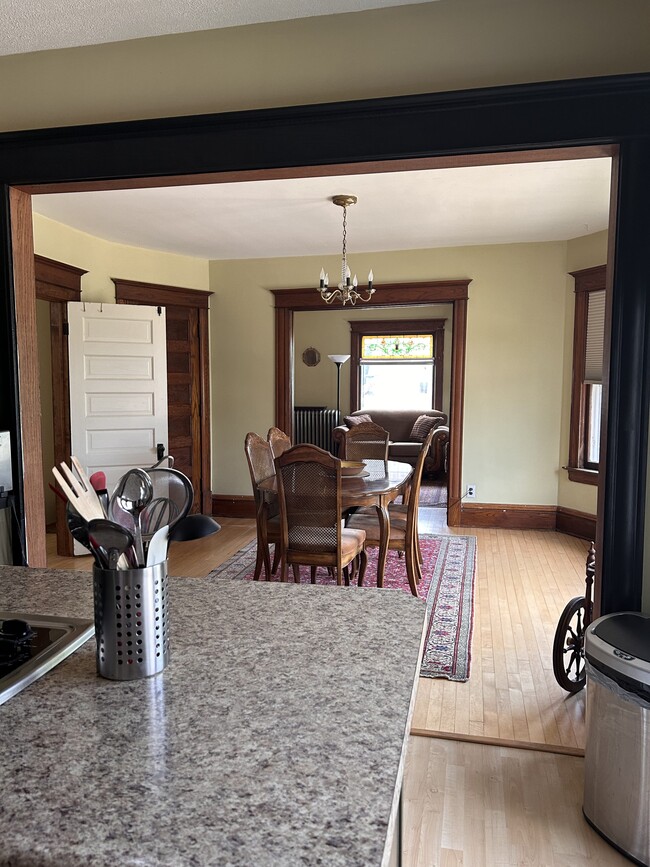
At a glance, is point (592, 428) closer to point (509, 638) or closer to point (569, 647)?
point (509, 638)

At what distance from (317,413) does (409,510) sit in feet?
19.7

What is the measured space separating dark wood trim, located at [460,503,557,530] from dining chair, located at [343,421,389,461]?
127 cm

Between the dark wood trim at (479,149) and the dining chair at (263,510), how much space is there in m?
2.04

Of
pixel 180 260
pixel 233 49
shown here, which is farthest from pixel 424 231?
pixel 233 49

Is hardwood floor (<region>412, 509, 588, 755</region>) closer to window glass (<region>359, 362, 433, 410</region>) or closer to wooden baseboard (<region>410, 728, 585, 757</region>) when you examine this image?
wooden baseboard (<region>410, 728, 585, 757</region>)

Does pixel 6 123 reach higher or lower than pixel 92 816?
higher

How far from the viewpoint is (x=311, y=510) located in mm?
3438

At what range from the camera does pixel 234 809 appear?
705 mm

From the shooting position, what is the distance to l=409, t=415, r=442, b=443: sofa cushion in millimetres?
8992

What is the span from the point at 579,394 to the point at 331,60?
13.3 ft

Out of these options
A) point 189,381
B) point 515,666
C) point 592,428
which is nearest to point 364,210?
point 189,381

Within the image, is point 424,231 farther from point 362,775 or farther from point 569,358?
point 362,775

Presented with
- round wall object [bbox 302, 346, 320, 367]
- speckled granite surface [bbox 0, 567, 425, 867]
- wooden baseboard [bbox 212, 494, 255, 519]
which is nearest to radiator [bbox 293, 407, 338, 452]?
round wall object [bbox 302, 346, 320, 367]

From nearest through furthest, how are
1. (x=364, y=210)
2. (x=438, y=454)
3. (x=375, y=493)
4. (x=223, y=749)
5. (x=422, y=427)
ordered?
(x=223, y=749), (x=375, y=493), (x=364, y=210), (x=438, y=454), (x=422, y=427)
